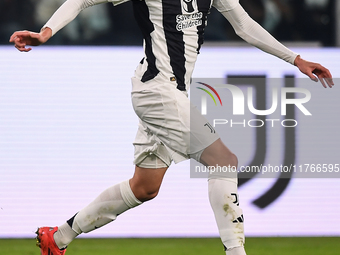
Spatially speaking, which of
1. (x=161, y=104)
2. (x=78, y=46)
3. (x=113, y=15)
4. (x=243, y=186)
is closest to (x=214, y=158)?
(x=161, y=104)

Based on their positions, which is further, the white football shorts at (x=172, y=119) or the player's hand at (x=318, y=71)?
the player's hand at (x=318, y=71)

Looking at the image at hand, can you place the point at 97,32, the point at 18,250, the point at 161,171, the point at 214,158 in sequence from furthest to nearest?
the point at 97,32, the point at 18,250, the point at 161,171, the point at 214,158

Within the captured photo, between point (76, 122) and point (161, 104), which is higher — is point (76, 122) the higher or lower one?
the lower one

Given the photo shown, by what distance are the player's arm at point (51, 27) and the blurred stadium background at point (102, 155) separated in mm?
1686

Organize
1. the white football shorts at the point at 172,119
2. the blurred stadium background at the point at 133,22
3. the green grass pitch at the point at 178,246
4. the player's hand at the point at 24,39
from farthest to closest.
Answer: the blurred stadium background at the point at 133,22
the green grass pitch at the point at 178,246
the white football shorts at the point at 172,119
the player's hand at the point at 24,39

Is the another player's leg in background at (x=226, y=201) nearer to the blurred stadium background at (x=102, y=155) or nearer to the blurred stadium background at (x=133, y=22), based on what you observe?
the blurred stadium background at (x=102, y=155)

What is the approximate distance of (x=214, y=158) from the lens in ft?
8.69

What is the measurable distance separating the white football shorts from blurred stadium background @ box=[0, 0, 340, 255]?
61.7 inches

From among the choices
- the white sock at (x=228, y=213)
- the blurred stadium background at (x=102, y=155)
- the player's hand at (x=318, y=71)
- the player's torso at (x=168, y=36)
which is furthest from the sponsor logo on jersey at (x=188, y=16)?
the blurred stadium background at (x=102, y=155)

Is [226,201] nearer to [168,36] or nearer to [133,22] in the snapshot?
[168,36]

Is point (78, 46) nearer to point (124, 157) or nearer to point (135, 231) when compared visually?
point (124, 157)

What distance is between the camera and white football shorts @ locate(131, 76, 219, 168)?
2698mm

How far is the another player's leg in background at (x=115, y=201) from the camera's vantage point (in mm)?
3098

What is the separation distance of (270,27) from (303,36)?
28 cm
